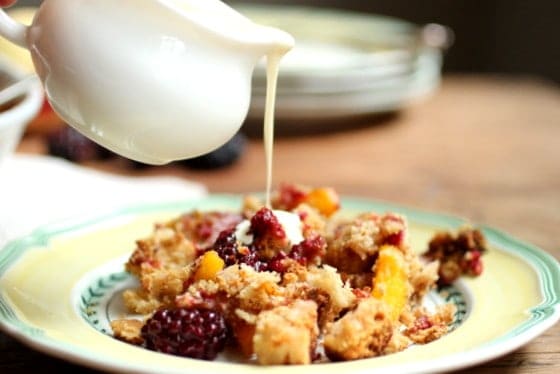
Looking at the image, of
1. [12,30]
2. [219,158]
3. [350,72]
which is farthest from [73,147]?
[12,30]

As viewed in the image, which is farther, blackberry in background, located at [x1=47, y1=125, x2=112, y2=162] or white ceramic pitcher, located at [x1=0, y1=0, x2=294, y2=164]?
blackberry in background, located at [x1=47, y1=125, x2=112, y2=162]

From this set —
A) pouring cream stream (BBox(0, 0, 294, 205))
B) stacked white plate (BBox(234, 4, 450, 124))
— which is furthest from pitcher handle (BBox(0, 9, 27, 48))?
stacked white plate (BBox(234, 4, 450, 124))

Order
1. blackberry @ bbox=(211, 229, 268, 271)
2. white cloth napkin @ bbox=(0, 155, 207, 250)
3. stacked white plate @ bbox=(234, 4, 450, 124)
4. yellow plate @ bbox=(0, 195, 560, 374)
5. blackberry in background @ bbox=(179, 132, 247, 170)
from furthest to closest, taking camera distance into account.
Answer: stacked white plate @ bbox=(234, 4, 450, 124)
blackberry in background @ bbox=(179, 132, 247, 170)
white cloth napkin @ bbox=(0, 155, 207, 250)
blackberry @ bbox=(211, 229, 268, 271)
yellow plate @ bbox=(0, 195, 560, 374)

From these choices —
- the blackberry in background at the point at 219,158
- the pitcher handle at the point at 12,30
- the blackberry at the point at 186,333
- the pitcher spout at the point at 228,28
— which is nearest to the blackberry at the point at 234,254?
the blackberry at the point at 186,333

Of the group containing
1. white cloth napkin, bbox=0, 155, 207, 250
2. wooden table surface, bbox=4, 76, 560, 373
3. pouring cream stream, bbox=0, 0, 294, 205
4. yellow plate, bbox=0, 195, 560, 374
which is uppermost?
pouring cream stream, bbox=0, 0, 294, 205

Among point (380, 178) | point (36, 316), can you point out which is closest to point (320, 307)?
point (36, 316)

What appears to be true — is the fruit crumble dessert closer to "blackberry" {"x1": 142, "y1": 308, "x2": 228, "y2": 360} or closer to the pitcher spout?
"blackberry" {"x1": 142, "y1": 308, "x2": 228, "y2": 360}

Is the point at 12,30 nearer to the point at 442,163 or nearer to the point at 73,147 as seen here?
the point at 73,147

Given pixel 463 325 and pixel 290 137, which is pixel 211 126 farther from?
pixel 290 137

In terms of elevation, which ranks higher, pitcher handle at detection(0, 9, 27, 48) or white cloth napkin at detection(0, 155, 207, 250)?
pitcher handle at detection(0, 9, 27, 48)
